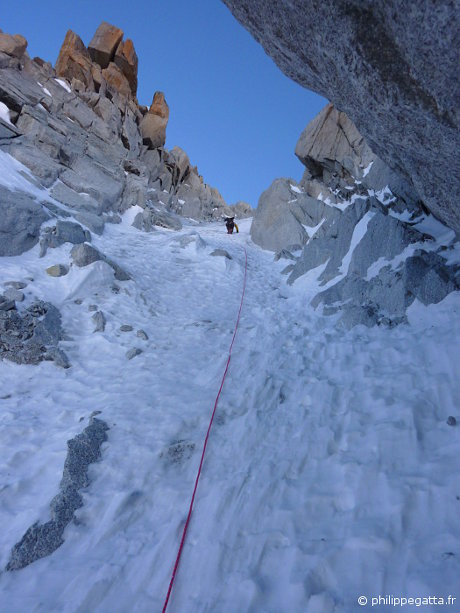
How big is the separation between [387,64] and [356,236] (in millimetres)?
8310

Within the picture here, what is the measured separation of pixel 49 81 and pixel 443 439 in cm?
3339

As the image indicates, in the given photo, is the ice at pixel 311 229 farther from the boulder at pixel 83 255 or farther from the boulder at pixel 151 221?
the boulder at pixel 83 255

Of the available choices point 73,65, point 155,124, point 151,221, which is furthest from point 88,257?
point 155,124

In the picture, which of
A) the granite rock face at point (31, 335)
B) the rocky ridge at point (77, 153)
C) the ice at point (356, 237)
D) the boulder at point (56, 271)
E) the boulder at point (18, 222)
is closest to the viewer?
the granite rock face at point (31, 335)

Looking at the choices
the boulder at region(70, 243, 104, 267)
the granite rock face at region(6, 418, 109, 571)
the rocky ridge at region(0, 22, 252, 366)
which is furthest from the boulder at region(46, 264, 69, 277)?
the granite rock face at region(6, 418, 109, 571)

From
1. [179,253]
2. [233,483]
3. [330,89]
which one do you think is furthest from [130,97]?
[233,483]

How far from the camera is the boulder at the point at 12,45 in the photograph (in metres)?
22.8

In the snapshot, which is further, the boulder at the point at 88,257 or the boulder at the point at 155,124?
the boulder at the point at 155,124

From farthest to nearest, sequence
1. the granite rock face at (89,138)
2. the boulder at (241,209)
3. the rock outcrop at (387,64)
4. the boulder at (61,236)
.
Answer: the boulder at (241,209), the granite rock face at (89,138), the boulder at (61,236), the rock outcrop at (387,64)

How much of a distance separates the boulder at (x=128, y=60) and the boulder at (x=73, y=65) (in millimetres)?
5143

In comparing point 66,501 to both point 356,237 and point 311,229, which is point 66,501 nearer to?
point 356,237

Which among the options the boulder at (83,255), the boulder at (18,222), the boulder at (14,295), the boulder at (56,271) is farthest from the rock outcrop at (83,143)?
the boulder at (14,295)

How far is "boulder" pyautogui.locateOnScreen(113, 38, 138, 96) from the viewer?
37.7 meters

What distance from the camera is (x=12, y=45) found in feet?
76.5
